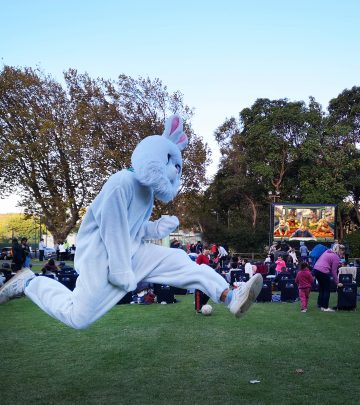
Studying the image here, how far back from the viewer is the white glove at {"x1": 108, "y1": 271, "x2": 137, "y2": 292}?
510cm

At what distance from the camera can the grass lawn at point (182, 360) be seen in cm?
646

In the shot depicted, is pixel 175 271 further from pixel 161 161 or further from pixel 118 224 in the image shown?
pixel 161 161

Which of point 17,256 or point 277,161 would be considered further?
point 277,161

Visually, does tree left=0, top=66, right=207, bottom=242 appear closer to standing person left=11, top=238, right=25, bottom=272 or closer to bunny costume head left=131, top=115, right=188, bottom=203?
standing person left=11, top=238, right=25, bottom=272

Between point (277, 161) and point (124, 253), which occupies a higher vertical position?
point (277, 161)

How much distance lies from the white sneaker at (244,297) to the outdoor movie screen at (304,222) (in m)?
34.4

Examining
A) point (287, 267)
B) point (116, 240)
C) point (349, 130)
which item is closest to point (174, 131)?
point (116, 240)

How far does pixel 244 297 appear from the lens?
5043 mm

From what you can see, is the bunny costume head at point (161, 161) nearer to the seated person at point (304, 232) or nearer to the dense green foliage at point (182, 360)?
the dense green foliage at point (182, 360)

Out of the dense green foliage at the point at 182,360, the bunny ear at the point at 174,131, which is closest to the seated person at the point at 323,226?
the dense green foliage at the point at 182,360

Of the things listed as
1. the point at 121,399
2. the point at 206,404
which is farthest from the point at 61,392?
the point at 206,404

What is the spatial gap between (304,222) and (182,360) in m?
32.4

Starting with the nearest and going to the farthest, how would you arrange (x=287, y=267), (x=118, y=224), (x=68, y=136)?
1. (x=118, y=224)
2. (x=287, y=267)
3. (x=68, y=136)

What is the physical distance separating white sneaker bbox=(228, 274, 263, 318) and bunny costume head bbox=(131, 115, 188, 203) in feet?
3.73
